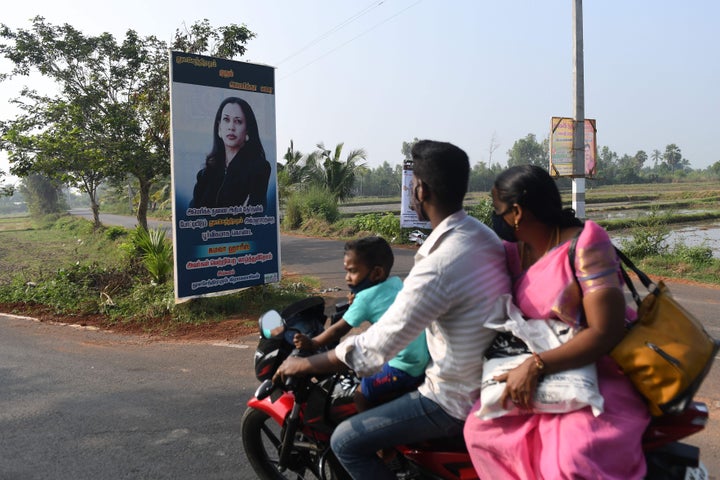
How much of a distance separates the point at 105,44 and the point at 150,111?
3646 millimetres

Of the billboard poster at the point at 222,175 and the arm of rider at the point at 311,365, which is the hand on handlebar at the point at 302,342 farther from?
the billboard poster at the point at 222,175

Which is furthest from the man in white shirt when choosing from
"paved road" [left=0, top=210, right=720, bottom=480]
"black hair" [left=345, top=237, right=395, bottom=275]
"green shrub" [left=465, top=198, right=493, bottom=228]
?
"green shrub" [left=465, top=198, right=493, bottom=228]

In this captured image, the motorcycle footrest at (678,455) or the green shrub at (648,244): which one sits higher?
the green shrub at (648,244)

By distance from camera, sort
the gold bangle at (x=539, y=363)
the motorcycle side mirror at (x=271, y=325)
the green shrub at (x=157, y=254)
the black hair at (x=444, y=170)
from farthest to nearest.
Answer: the green shrub at (x=157, y=254) < the motorcycle side mirror at (x=271, y=325) < the black hair at (x=444, y=170) < the gold bangle at (x=539, y=363)

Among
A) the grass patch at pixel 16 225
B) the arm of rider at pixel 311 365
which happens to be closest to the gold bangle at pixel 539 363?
the arm of rider at pixel 311 365

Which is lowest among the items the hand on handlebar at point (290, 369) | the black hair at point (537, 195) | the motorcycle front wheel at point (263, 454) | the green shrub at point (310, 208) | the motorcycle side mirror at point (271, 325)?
the motorcycle front wheel at point (263, 454)

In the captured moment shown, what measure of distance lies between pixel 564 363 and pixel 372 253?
3.97 feet

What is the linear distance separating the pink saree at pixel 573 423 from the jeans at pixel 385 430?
0.26m

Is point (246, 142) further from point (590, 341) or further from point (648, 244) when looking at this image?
point (648, 244)

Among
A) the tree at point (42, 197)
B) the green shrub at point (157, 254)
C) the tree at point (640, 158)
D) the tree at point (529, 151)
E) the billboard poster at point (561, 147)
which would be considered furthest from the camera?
the tree at point (640, 158)

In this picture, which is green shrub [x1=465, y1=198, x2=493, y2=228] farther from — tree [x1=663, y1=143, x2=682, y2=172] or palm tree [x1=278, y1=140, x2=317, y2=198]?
tree [x1=663, y1=143, x2=682, y2=172]

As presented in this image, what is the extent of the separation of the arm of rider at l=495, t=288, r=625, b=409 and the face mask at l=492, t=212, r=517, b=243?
1.47 ft

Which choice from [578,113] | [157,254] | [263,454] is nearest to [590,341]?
[263,454]

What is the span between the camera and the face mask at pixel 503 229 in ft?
7.11
